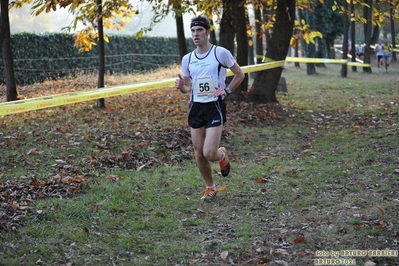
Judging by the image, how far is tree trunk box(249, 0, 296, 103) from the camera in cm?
1512

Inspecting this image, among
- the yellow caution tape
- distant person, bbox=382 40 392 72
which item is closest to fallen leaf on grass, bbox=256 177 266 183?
the yellow caution tape

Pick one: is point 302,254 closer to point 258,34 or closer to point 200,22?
point 200,22

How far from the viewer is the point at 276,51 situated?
15.4 meters

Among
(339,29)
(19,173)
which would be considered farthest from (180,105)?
(339,29)

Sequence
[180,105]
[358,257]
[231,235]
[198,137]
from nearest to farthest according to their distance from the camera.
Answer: [358,257] → [231,235] → [198,137] → [180,105]

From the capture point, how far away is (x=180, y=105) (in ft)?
50.1

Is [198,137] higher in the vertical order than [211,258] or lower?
higher

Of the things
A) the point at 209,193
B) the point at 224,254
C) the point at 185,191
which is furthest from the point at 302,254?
the point at 185,191

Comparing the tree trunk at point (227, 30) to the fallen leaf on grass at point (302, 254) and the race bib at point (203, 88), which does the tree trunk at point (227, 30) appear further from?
the fallen leaf on grass at point (302, 254)

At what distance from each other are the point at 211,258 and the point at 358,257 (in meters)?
1.44

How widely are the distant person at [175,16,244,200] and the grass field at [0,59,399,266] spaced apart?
0.90 meters

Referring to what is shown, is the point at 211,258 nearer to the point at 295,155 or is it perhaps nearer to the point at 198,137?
the point at 198,137

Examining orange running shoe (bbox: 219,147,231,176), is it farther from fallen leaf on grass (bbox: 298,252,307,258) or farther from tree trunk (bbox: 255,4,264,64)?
tree trunk (bbox: 255,4,264,64)

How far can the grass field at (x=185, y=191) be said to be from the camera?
18.8 ft
